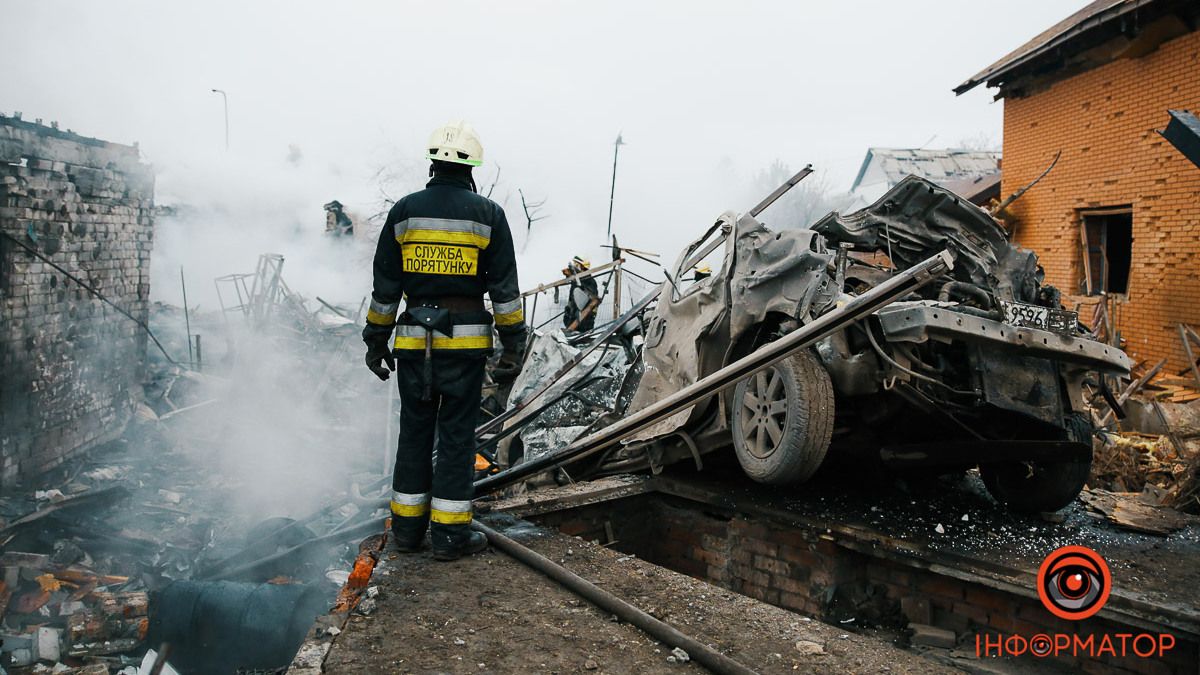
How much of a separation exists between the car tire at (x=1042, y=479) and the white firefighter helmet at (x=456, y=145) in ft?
11.4

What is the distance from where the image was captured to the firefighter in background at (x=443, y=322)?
3.50 meters

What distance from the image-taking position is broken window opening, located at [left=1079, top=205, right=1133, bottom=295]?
1101 centimetres

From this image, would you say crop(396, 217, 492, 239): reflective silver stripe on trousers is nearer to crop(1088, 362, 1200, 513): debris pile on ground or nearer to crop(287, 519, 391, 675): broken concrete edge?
crop(287, 519, 391, 675): broken concrete edge

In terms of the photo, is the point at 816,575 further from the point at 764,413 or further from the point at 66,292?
the point at 66,292

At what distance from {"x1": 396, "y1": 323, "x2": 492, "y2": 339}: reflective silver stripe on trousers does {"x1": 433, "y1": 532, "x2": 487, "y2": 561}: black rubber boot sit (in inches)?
36.7

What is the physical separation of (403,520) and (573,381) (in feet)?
15.0

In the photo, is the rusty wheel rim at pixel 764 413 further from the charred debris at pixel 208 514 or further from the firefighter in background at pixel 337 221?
the firefighter in background at pixel 337 221

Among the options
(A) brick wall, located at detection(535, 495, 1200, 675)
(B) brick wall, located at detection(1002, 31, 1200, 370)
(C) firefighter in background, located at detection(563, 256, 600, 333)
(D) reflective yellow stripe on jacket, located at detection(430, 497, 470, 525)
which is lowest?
(A) brick wall, located at detection(535, 495, 1200, 675)

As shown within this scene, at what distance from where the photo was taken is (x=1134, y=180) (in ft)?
33.8

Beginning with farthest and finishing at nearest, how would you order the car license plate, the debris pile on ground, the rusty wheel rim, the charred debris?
the charred debris → the debris pile on ground → the rusty wheel rim → the car license plate

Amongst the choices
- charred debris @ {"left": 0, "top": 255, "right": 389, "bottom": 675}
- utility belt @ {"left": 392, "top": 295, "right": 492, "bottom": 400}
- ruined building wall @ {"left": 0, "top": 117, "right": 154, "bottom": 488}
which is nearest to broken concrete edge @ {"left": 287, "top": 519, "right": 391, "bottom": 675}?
utility belt @ {"left": 392, "top": 295, "right": 492, "bottom": 400}

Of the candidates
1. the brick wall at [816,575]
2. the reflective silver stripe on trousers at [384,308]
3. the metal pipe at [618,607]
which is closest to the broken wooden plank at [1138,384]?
the brick wall at [816,575]

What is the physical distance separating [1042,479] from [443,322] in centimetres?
363

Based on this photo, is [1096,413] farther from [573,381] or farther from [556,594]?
[556,594]
